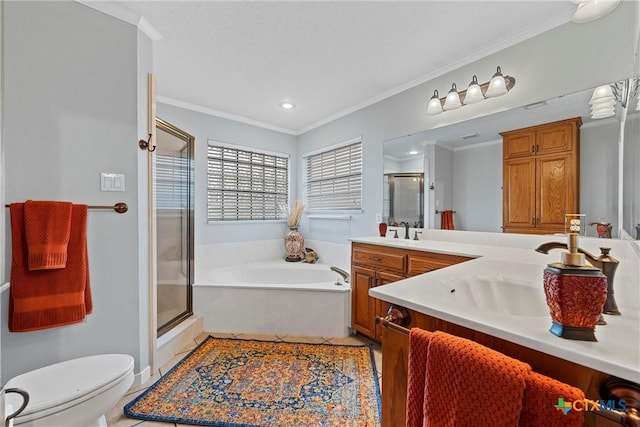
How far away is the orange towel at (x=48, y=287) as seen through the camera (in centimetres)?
138

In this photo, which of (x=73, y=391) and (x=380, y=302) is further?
(x=380, y=302)

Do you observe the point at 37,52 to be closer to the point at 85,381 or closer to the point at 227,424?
the point at 85,381

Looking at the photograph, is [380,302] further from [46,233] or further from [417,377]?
[46,233]

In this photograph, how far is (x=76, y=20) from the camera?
163 cm

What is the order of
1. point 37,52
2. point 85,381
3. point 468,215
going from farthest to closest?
point 468,215, point 37,52, point 85,381

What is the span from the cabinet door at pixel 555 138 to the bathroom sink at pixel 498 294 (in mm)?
1165

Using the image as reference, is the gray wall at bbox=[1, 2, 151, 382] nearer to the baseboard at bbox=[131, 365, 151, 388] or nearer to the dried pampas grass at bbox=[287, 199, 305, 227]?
the baseboard at bbox=[131, 365, 151, 388]

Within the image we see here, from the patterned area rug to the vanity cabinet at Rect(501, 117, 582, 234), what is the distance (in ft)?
5.06

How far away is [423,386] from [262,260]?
3.33 meters

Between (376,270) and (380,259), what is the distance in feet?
0.36

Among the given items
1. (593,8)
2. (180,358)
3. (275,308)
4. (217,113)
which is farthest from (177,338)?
(593,8)

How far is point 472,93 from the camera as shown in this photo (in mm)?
2105

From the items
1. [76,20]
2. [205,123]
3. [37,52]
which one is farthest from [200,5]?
[205,123]

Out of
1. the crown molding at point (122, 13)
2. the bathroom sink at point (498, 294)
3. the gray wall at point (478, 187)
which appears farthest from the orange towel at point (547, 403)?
the crown molding at point (122, 13)
